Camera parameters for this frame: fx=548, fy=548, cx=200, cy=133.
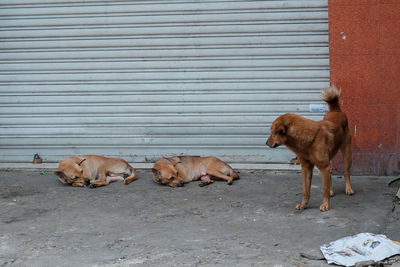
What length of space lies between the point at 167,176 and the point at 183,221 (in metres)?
1.76

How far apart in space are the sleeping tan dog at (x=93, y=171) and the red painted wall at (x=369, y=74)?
3.35 m

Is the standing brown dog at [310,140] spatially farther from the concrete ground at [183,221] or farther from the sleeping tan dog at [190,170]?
the sleeping tan dog at [190,170]

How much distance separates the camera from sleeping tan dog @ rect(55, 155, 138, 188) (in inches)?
311

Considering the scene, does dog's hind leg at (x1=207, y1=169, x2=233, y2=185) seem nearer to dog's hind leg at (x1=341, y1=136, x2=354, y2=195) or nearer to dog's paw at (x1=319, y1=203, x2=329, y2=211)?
dog's hind leg at (x1=341, y1=136, x2=354, y2=195)

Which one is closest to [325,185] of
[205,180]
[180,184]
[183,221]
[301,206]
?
[301,206]

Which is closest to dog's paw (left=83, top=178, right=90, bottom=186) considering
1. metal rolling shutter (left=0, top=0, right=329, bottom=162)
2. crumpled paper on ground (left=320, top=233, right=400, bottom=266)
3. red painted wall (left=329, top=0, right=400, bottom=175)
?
metal rolling shutter (left=0, top=0, right=329, bottom=162)

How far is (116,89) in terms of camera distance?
8.82 metres

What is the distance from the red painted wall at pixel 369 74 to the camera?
7715mm

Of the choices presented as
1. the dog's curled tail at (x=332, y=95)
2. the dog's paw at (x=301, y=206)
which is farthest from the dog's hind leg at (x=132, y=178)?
the dog's curled tail at (x=332, y=95)

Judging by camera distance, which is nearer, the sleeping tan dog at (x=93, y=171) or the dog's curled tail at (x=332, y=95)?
the dog's curled tail at (x=332, y=95)

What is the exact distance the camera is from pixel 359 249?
4.78 meters

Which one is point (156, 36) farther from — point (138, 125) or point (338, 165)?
point (338, 165)

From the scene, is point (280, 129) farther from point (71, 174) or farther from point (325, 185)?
point (71, 174)

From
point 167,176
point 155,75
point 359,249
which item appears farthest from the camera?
point 155,75
